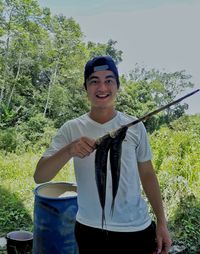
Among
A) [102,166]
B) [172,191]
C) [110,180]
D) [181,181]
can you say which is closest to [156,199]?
[110,180]

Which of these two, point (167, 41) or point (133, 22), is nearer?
point (167, 41)

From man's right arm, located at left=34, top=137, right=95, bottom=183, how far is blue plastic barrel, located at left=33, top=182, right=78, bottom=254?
849 mm

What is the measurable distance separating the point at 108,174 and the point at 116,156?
12 centimetres

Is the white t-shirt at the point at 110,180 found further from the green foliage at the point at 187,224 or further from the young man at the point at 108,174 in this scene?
the green foliage at the point at 187,224

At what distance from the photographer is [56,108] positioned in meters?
13.2

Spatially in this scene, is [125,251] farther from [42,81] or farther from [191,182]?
[42,81]

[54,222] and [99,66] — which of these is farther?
[54,222]

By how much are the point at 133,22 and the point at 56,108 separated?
6.16 meters

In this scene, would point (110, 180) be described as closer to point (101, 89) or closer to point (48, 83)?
point (101, 89)

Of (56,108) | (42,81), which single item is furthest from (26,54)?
(56,108)

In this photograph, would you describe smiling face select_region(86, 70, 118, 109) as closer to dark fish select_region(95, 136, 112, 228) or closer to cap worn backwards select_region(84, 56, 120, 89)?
cap worn backwards select_region(84, 56, 120, 89)

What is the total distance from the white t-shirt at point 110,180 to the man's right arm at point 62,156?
45 mm

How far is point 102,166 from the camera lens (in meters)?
1.00

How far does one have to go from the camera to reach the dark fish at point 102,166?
3.15ft
